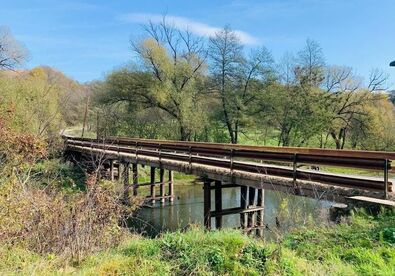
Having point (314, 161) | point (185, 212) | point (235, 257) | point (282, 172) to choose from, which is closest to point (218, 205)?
point (282, 172)

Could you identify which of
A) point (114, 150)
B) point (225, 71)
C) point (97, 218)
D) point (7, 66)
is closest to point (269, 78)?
point (225, 71)

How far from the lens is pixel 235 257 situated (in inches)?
175

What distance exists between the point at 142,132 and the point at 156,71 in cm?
641

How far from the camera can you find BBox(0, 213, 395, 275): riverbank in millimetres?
4162

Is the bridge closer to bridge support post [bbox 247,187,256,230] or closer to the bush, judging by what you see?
bridge support post [bbox 247,187,256,230]

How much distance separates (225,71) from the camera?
3438 cm

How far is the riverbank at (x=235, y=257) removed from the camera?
13.7 feet

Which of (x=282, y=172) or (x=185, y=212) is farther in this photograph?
(x=185, y=212)

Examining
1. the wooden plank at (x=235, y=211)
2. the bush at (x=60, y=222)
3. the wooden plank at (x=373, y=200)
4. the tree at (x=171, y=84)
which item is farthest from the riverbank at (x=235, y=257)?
the tree at (x=171, y=84)

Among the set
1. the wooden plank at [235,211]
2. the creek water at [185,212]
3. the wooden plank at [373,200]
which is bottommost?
the creek water at [185,212]

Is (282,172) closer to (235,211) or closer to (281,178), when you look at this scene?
(281,178)

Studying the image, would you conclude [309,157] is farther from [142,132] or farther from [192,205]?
[142,132]

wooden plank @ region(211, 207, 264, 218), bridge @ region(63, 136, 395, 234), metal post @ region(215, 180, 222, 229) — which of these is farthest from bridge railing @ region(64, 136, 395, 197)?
wooden plank @ region(211, 207, 264, 218)

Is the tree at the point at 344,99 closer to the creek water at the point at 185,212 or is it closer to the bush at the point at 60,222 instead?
the creek water at the point at 185,212
